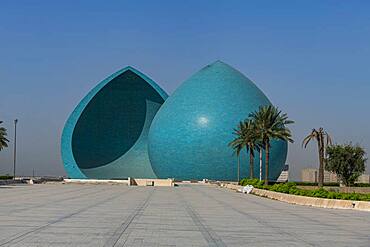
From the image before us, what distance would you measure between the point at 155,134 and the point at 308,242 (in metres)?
69.4

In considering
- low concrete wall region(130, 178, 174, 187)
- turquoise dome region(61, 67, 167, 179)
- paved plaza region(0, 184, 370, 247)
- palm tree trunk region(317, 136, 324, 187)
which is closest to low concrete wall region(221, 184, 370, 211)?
paved plaza region(0, 184, 370, 247)


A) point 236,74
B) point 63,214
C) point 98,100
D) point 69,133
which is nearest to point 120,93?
point 98,100

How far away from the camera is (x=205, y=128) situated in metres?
78.9

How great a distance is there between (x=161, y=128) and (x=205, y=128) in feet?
22.4

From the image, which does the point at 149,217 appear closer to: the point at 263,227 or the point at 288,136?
the point at 263,227

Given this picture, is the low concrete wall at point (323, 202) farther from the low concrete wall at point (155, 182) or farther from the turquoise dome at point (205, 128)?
the turquoise dome at point (205, 128)

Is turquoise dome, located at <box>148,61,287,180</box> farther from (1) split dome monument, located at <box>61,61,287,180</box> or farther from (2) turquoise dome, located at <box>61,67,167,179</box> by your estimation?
(2) turquoise dome, located at <box>61,67,167,179</box>

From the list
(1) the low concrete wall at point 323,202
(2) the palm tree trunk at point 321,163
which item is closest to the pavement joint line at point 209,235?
(1) the low concrete wall at point 323,202

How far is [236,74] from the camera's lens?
8519 centimetres

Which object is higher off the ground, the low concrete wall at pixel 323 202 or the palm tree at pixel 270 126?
the palm tree at pixel 270 126

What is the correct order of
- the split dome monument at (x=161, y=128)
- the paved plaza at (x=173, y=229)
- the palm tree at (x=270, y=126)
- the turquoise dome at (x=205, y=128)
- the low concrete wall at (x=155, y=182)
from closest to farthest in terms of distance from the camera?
the paved plaza at (x=173, y=229), the palm tree at (x=270, y=126), the low concrete wall at (x=155, y=182), the turquoise dome at (x=205, y=128), the split dome monument at (x=161, y=128)

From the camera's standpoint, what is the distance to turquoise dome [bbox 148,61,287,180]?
7850cm

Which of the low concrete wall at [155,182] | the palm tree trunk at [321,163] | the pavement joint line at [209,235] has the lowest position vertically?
the low concrete wall at [155,182]

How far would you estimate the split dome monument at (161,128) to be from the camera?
259ft
